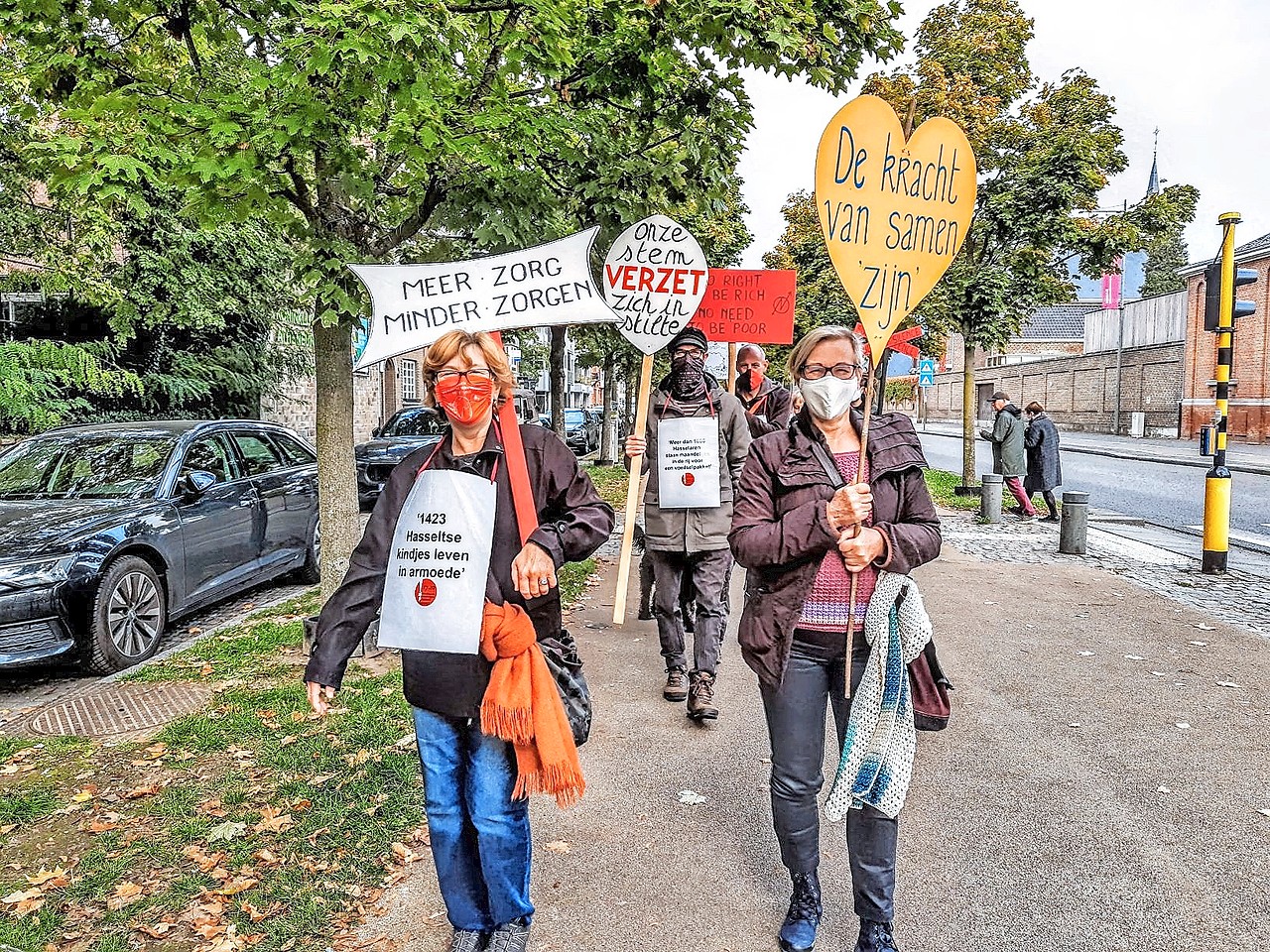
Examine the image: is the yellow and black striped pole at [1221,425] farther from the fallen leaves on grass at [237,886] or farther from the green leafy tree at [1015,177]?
the fallen leaves on grass at [237,886]

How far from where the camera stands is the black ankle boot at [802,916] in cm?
307

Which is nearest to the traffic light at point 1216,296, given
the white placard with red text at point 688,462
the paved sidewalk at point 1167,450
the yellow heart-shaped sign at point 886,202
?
the white placard with red text at point 688,462

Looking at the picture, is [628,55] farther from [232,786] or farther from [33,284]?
[33,284]

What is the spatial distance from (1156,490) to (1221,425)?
11470 mm

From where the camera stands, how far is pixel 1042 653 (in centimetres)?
671

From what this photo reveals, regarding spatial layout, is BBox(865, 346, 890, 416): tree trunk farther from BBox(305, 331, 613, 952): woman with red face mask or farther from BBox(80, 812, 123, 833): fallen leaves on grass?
BBox(80, 812, 123, 833): fallen leaves on grass

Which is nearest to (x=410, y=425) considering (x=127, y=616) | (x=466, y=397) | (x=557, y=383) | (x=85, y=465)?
(x=557, y=383)

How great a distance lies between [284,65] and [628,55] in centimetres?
196

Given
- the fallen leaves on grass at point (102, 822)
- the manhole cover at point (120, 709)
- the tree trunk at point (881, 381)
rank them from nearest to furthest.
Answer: the fallen leaves on grass at point (102, 822), the tree trunk at point (881, 381), the manhole cover at point (120, 709)

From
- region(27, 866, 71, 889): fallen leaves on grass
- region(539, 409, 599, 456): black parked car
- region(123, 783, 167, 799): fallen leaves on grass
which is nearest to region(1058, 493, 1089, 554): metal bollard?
region(123, 783, 167, 799): fallen leaves on grass

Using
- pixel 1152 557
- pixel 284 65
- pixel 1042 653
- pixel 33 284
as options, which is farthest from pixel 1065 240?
pixel 33 284

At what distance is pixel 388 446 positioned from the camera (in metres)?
17.0

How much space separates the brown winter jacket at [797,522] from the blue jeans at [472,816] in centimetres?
92

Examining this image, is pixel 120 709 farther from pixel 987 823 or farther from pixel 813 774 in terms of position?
pixel 987 823
